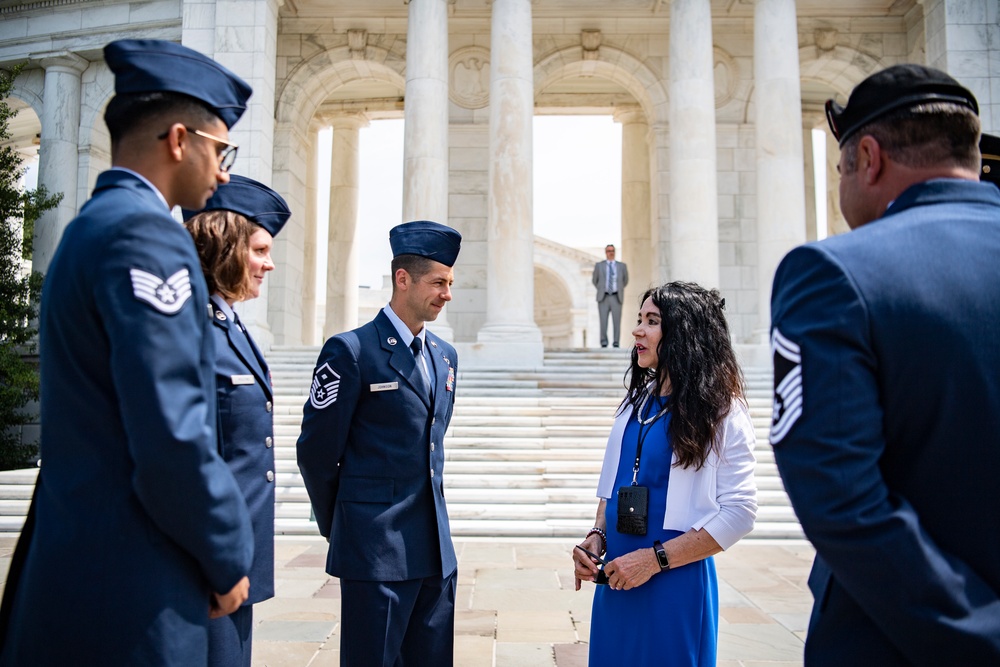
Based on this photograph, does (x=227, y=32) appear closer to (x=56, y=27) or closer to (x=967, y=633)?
(x=56, y=27)

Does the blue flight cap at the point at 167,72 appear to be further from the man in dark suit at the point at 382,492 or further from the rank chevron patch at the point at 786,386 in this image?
the rank chevron patch at the point at 786,386

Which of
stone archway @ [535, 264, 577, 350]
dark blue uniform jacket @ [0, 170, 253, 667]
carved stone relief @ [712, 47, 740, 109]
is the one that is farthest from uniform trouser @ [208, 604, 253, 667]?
stone archway @ [535, 264, 577, 350]

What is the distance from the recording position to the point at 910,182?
202 cm

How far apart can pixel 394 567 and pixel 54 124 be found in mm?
21359

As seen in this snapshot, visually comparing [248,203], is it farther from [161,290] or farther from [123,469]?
[123,469]

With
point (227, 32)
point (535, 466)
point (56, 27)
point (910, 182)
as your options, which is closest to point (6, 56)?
point (56, 27)

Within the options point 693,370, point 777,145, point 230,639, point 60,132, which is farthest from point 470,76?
point 230,639

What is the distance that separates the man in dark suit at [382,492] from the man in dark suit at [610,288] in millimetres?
15470

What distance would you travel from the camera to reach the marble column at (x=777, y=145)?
17.1 meters

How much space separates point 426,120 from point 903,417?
53.7 ft

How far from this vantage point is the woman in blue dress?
3.07 meters

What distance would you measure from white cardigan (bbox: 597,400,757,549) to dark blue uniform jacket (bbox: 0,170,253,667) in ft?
5.77

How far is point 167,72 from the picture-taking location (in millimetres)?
2254

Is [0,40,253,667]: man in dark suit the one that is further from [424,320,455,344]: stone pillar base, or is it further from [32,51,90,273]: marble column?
[32,51,90,273]: marble column
